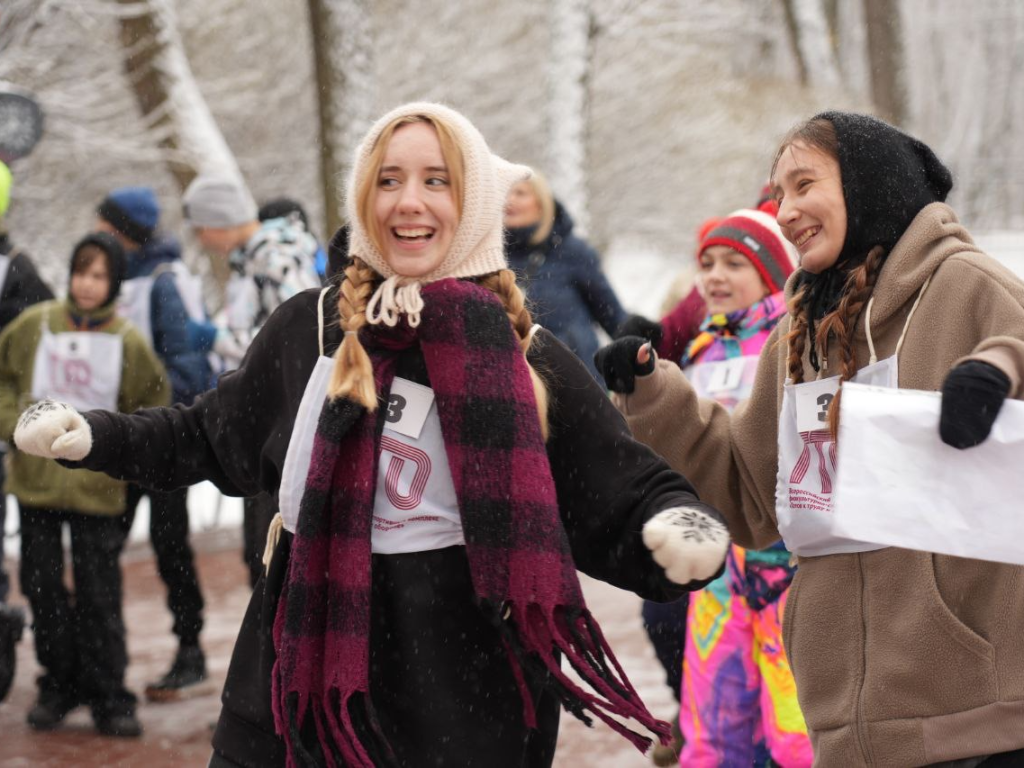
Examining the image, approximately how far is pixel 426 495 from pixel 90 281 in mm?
3766

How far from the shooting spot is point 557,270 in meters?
7.45

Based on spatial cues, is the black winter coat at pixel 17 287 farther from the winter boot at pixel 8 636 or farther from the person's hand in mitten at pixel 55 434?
the person's hand in mitten at pixel 55 434

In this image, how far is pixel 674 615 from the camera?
18.7 feet

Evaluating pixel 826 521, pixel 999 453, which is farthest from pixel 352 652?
pixel 999 453

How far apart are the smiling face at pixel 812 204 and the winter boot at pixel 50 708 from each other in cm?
419

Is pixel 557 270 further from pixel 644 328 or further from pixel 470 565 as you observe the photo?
pixel 470 565

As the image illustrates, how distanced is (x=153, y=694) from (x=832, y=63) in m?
19.5

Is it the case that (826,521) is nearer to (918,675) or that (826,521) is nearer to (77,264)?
(918,675)

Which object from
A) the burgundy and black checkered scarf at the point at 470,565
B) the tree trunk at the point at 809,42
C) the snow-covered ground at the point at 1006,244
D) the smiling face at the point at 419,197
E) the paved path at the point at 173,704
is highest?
the tree trunk at the point at 809,42

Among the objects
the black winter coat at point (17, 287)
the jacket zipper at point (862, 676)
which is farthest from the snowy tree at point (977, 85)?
the jacket zipper at point (862, 676)

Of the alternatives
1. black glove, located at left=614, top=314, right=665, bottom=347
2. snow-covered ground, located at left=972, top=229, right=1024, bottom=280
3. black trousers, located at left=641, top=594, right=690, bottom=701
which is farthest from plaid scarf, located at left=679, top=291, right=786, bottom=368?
snow-covered ground, located at left=972, top=229, right=1024, bottom=280

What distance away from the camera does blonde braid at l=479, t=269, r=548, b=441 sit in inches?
125

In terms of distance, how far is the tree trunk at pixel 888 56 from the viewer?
1897 centimetres

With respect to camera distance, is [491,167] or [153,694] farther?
[153,694]
